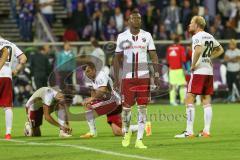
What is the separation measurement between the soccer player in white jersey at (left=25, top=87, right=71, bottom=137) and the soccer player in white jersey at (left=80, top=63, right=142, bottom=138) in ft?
1.67

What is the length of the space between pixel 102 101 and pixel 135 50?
3295 mm

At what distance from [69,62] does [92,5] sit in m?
4.69

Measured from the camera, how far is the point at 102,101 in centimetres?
Answer: 1811

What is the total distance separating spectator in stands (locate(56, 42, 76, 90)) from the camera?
2906 centimetres

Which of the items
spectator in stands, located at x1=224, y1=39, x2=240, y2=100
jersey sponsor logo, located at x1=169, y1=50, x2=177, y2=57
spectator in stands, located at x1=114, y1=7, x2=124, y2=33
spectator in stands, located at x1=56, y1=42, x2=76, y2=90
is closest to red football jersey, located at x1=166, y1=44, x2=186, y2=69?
jersey sponsor logo, located at x1=169, y1=50, x2=177, y2=57

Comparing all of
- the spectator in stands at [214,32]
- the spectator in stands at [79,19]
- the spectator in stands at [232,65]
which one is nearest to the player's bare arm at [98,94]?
the spectator in stands at [232,65]

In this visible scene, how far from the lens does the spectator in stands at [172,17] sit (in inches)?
1232

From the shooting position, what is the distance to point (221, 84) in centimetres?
2977

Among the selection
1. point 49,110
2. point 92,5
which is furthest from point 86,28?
point 49,110

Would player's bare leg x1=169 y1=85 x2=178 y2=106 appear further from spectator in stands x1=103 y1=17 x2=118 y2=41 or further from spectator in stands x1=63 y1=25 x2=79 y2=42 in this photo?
spectator in stands x1=63 y1=25 x2=79 y2=42

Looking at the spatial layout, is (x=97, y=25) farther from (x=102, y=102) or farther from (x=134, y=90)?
(x=134, y=90)

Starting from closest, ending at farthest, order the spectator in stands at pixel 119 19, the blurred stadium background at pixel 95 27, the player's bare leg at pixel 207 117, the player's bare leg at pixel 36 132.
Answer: the player's bare leg at pixel 207 117, the player's bare leg at pixel 36 132, the blurred stadium background at pixel 95 27, the spectator in stands at pixel 119 19

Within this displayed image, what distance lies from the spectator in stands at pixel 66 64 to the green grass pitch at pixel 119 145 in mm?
7756

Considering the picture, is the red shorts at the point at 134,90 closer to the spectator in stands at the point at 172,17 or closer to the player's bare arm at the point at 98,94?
the player's bare arm at the point at 98,94
